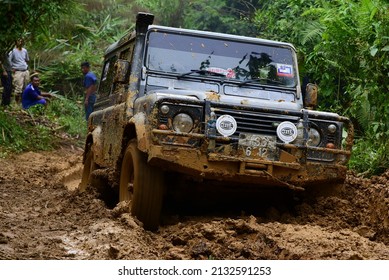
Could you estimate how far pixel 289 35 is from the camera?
14.7 meters

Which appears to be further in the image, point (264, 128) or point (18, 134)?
point (18, 134)

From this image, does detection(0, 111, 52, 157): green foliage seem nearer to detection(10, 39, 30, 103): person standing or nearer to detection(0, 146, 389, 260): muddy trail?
detection(10, 39, 30, 103): person standing

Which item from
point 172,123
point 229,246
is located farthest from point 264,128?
point 229,246

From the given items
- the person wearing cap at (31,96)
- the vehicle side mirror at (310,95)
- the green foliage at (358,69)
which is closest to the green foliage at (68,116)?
the person wearing cap at (31,96)

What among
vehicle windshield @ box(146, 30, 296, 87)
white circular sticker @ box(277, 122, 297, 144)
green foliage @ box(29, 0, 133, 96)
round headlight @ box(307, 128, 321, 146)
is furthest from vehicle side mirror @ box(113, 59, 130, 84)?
green foliage @ box(29, 0, 133, 96)

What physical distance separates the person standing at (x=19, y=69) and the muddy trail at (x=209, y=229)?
7.92 meters

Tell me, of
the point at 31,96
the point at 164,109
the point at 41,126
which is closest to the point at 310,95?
the point at 164,109

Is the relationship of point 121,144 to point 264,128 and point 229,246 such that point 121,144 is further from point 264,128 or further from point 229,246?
point 229,246

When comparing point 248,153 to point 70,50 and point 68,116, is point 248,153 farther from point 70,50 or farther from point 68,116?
point 70,50

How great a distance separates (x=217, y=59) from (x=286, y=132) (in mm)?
1406

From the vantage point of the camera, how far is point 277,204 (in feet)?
22.6

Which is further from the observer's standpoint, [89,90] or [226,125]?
[89,90]

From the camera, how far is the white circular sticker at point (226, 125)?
6.02 meters

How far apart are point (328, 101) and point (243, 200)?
5239 mm
